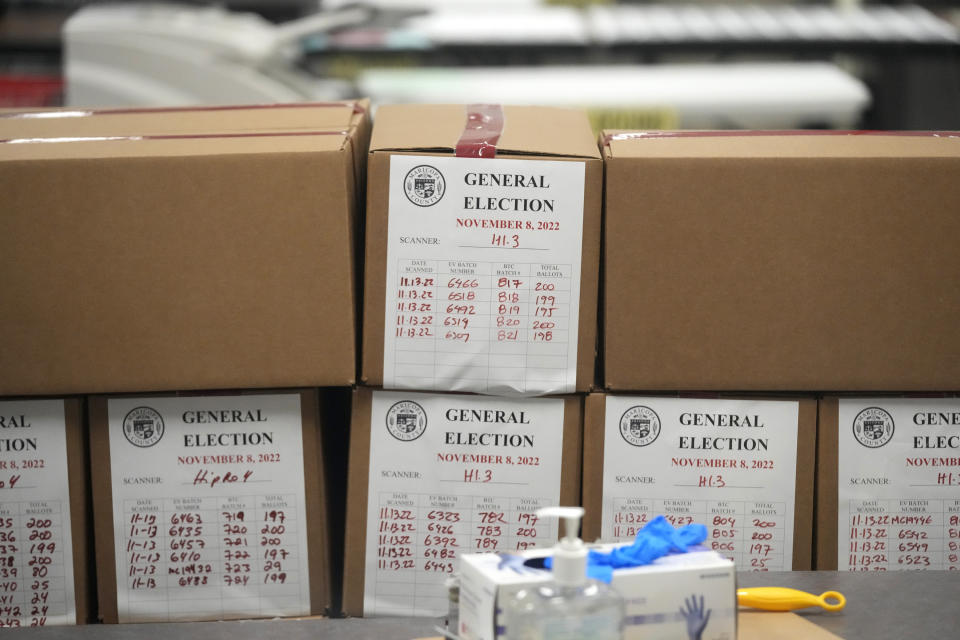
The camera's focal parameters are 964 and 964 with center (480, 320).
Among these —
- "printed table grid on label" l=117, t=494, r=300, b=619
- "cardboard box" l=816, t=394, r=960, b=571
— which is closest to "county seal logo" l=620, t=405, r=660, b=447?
"cardboard box" l=816, t=394, r=960, b=571

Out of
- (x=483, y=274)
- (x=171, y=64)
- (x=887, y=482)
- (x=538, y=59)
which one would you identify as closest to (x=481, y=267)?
(x=483, y=274)

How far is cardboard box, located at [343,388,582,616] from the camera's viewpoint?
1.28m

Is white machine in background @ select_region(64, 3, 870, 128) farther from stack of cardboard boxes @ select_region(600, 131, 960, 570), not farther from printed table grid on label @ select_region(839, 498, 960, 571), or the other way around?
printed table grid on label @ select_region(839, 498, 960, 571)

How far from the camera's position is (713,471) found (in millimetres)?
1291

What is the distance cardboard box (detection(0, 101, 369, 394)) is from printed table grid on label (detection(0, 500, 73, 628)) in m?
0.17

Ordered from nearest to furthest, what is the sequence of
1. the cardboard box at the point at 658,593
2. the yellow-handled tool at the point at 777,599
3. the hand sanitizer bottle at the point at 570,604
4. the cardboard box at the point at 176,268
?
the hand sanitizer bottle at the point at 570,604, the cardboard box at the point at 658,593, the yellow-handled tool at the point at 777,599, the cardboard box at the point at 176,268

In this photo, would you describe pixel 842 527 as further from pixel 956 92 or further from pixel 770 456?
pixel 956 92

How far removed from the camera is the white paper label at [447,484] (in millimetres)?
1276

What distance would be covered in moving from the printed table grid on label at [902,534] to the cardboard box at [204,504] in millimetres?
730

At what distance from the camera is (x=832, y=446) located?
129 centimetres

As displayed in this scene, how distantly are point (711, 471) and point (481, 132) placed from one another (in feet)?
1.81

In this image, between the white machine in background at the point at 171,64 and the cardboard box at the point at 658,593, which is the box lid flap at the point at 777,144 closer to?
the cardboard box at the point at 658,593

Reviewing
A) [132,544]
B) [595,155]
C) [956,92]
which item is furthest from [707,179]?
[956,92]

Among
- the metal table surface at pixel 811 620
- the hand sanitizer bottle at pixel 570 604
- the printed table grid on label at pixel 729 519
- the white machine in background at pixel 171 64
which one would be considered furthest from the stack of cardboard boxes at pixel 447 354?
the white machine in background at pixel 171 64
